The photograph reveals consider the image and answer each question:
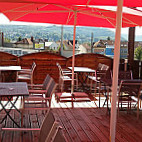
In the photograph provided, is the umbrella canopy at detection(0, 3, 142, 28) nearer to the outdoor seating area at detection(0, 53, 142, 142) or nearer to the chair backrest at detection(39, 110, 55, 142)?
the outdoor seating area at detection(0, 53, 142, 142)

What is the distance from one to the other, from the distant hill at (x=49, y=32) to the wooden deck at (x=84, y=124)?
452 centimetres

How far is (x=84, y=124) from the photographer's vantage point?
5.39m

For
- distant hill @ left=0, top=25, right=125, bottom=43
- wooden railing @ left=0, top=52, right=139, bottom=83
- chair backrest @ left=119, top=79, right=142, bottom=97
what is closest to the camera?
chair backrest @ left=119, top=79, right=142, bottom=97

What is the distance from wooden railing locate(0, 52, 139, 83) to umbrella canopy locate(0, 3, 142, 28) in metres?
2.12

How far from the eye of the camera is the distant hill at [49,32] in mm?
10453

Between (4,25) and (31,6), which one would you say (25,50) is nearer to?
(4,25)

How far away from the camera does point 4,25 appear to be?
33.4ft

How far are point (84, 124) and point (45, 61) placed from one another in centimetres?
487

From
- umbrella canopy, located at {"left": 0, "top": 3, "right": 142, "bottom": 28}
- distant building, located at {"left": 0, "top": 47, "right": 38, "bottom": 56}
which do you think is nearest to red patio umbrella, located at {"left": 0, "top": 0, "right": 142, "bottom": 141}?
umbrella canopy, located at {"left": 0, "top": 3, "right": 142, "bottom": 28}

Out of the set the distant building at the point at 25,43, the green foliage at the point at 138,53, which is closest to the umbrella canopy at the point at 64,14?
Result: the distant building at the point at 25,43

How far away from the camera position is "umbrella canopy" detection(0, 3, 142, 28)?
20.0ft

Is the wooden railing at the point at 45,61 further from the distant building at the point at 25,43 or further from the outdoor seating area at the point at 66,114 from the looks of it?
the outdoor seating area at the point at 66,114

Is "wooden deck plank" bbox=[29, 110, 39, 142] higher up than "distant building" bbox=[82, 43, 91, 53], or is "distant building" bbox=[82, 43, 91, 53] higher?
"distant building" bbox=[82, 43, 91, 53]

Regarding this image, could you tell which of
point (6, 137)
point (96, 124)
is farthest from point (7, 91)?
point (96, 124)
